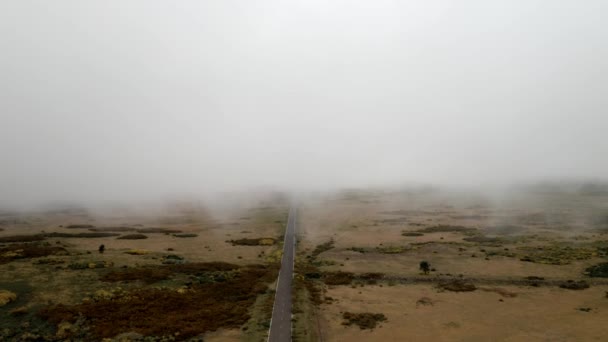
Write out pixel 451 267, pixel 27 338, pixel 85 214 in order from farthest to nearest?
pixel 85 214
pixel 451 267
pixel 27 338

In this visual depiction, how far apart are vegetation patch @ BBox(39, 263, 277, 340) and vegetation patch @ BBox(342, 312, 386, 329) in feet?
42.7

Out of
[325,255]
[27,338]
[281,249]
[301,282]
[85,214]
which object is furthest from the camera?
[85,214]

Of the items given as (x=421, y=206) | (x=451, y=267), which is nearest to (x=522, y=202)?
(x=421, y=206)

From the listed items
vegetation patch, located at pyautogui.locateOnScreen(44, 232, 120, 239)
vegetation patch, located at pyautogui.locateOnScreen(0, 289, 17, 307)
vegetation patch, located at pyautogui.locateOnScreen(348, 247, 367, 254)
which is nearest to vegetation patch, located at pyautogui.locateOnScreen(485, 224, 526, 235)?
vegetation patch, located at pyautogui.locateOnScreen(348, 247, 367, 254)

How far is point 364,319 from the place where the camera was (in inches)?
1768

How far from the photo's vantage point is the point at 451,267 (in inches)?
2712

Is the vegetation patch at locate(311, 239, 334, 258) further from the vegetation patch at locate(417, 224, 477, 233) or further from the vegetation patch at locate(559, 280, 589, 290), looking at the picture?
the vegetation patch at locate(559, 280, 589, 290)

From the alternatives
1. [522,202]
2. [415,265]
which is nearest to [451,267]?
[415,265]

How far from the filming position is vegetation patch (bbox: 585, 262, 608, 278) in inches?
2367

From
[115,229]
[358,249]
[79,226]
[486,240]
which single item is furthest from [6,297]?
[486,240]

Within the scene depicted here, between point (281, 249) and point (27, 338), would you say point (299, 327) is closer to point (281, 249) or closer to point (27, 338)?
point (27, 338)

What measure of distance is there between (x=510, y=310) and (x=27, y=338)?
58.0 meters

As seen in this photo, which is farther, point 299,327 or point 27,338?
point 299,327

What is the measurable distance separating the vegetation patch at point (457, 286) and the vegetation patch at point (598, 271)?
21.9m
